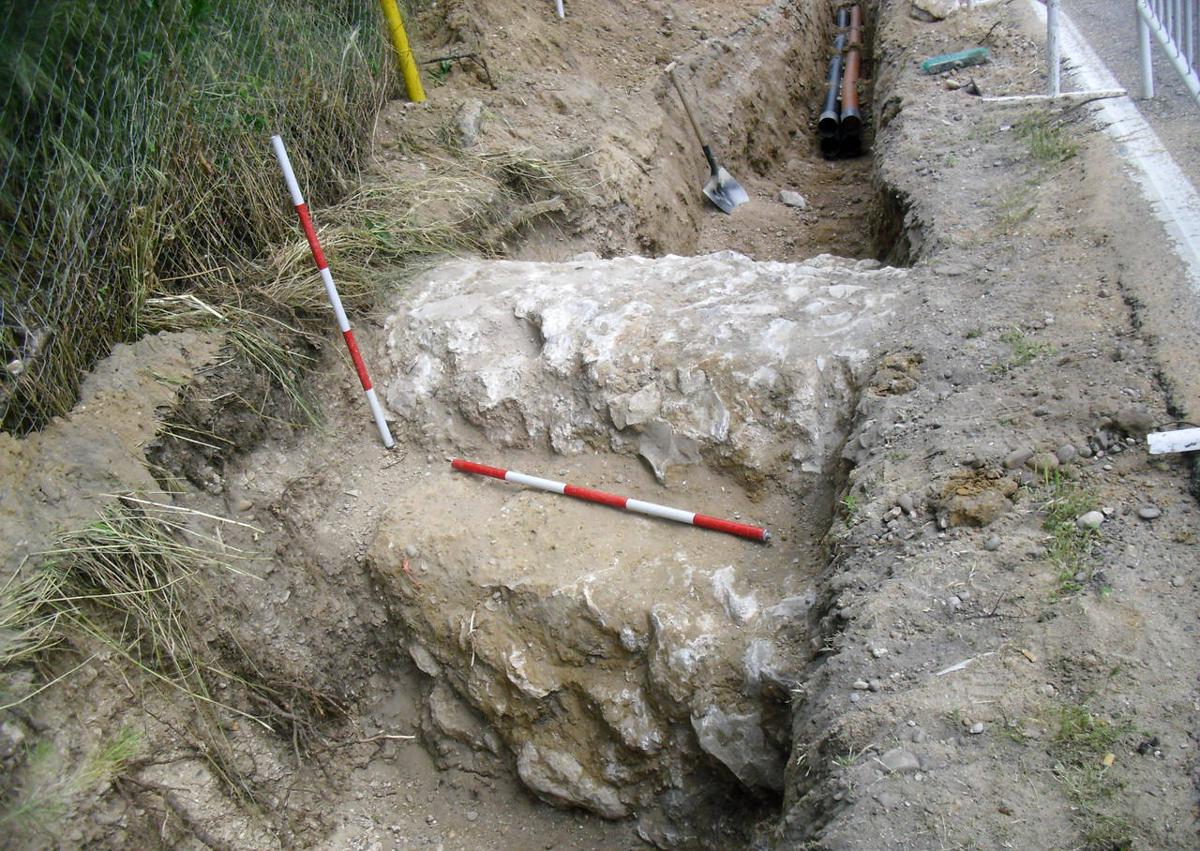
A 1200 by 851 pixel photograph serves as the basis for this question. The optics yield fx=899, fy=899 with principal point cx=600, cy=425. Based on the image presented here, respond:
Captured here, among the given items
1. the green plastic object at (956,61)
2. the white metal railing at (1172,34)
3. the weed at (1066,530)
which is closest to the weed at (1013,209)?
the white metal railing at (1172,34)

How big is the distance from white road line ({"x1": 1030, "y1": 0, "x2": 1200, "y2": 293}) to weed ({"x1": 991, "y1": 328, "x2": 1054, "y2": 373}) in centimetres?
58

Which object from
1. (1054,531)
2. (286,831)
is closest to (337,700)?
(286,831)

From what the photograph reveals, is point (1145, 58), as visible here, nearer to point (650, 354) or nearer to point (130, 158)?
point (650, 354)

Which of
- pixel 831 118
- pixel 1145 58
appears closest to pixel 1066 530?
pixel 1145 58

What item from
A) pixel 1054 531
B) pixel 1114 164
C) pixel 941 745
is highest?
pixel 1114 164

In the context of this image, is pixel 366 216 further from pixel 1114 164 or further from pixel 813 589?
pixel 1114 164

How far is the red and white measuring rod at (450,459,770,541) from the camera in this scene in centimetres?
333

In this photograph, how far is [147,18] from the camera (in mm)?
3707

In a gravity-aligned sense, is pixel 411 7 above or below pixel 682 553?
above

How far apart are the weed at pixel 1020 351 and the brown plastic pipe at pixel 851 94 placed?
16.4 ft

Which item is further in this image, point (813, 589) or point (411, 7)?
point (411, 7)

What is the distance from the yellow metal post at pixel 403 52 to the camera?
4.99m

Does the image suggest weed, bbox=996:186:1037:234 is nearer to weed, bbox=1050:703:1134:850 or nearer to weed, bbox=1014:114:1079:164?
weed, bbox=1014:114:1079:164

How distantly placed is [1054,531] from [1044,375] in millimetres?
690
